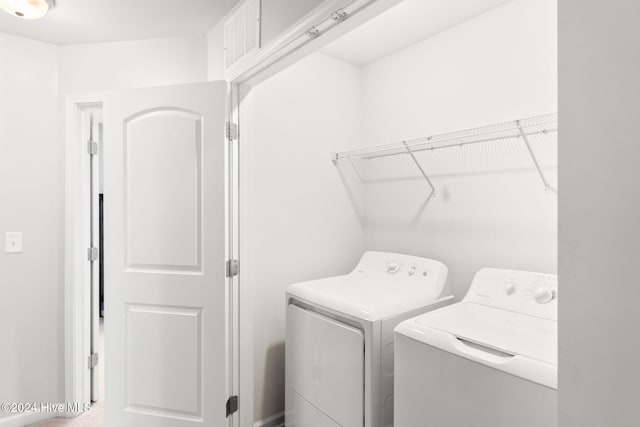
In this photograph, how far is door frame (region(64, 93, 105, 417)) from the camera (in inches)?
86.7

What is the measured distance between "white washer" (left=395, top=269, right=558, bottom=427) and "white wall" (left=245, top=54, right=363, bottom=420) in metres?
1.03

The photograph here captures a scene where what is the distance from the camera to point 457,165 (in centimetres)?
207

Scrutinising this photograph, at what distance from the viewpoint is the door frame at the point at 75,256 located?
7.22ft

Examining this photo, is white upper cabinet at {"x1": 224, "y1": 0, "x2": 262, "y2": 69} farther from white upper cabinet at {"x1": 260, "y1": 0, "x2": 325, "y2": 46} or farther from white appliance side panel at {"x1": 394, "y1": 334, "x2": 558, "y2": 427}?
white appliance side panel at {"x1": 394, "y1": 334, "x2": 558, "y2": 427}

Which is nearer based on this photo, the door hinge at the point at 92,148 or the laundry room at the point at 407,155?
the laundry room at the point at 407,155

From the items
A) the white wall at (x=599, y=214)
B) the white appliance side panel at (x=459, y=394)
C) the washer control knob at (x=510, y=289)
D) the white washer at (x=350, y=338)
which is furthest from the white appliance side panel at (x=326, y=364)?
the white wall at (x=599, y=214)

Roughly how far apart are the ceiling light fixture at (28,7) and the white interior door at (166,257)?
46 cm

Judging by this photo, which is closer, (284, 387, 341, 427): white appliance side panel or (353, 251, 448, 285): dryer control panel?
(284, 387, 341, 427): white appliance side panel

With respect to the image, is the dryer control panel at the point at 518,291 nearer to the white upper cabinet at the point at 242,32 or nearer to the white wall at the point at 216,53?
the white upper cabinet at the point at 242,32

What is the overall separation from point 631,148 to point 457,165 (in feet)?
5.40

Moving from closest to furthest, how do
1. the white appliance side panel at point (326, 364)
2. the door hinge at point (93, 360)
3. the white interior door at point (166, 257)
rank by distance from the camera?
the white appliance side panel at point (326, 364)
the white interior door at point (166, 257)
the door hinge at point (93, 360)

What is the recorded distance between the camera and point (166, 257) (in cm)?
185

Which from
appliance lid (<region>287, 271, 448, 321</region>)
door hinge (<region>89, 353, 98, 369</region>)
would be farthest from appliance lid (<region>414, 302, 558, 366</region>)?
door hinge (<region>89, 353, 98, 369</region>)

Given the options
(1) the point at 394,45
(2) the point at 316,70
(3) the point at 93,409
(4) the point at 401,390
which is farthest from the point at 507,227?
(3) the point at 93,409
